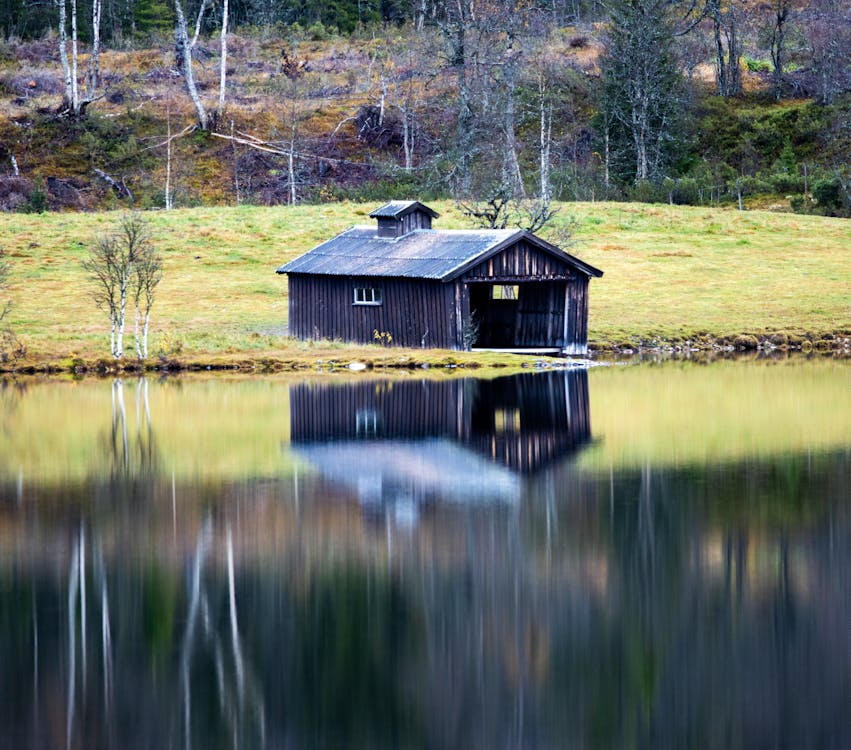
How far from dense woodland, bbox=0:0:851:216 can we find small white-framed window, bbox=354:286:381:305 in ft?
67.2

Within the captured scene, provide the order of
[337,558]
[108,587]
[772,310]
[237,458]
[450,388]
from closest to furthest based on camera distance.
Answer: [108,587], [337,558], [237,458], [450,388], [772,310]

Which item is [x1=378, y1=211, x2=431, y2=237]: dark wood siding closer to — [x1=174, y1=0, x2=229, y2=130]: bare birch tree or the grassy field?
the grassy field

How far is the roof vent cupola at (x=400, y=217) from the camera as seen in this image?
4159 cm

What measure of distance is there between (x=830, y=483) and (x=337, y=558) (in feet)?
27.6

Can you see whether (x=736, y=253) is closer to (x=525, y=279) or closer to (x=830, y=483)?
(x=525, y=279)

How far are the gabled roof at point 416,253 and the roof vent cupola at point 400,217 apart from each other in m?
0.21

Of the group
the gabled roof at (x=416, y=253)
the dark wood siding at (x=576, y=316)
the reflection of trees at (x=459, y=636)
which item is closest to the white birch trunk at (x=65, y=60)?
the gabled roof at (x=416, y=253)

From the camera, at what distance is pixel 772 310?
47.1 m

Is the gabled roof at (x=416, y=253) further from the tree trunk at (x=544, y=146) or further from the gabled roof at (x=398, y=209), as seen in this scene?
the tree trunk at (x=544, y=146)

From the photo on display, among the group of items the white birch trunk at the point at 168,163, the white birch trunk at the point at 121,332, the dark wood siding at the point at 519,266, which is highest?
the white birch trunk at the point at 168,163

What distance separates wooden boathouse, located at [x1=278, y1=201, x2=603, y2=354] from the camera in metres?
38.5

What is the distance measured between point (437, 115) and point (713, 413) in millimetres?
50283

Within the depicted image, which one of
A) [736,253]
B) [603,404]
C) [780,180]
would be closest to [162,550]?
[603,404]

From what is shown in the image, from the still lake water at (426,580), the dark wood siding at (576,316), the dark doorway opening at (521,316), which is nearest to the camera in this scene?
the still lake water at (426,580)
